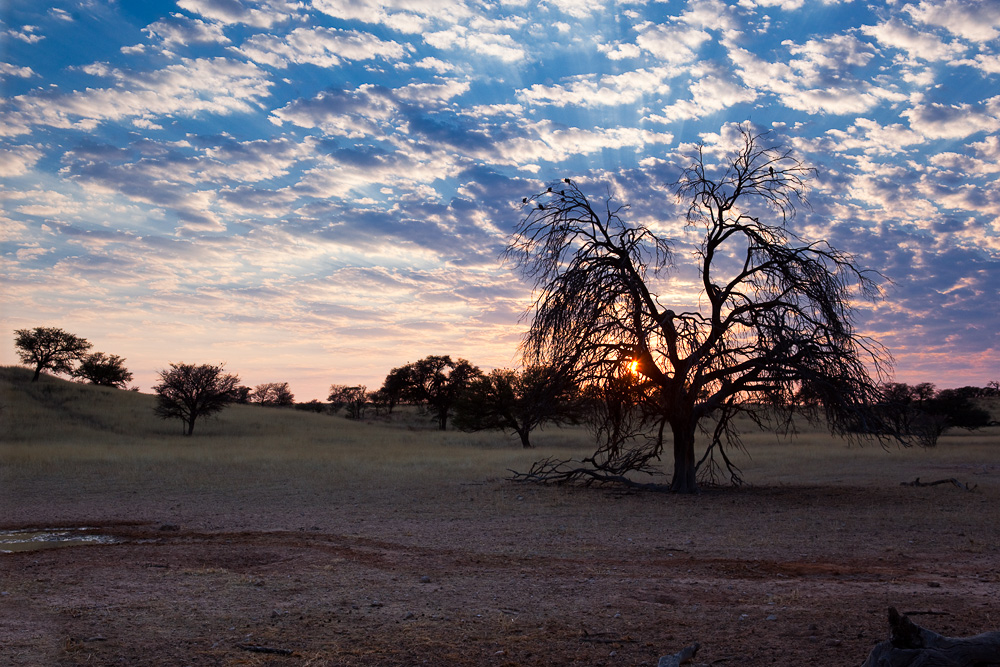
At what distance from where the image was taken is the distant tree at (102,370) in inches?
3059

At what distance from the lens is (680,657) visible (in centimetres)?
517

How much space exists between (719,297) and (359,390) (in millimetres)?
79018

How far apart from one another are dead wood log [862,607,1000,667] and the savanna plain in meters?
0.76

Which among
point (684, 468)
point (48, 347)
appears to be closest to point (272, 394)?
point (48, 347)

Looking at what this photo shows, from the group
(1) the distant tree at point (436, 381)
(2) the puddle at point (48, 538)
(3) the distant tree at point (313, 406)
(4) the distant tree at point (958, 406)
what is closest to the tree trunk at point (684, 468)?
(2) the puddle at point (48, 538)

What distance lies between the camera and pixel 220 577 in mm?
8320

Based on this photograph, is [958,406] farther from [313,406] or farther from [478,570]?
[313,406]

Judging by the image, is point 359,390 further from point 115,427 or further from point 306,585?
point 306,585

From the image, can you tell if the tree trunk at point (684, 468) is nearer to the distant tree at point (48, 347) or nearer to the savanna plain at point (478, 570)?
the savanna plain at point (478, 570)

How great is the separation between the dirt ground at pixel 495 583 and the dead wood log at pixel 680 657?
0.40ft

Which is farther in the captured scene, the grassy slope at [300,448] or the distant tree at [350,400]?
the distant tree at [350,400]

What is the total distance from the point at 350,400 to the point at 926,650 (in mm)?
92974

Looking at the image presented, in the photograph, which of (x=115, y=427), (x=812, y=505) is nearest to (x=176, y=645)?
(x=812, y=505)

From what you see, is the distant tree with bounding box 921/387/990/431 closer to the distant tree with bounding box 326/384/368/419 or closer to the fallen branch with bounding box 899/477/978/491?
the fallen branch with bounding box 899/477/978/491
